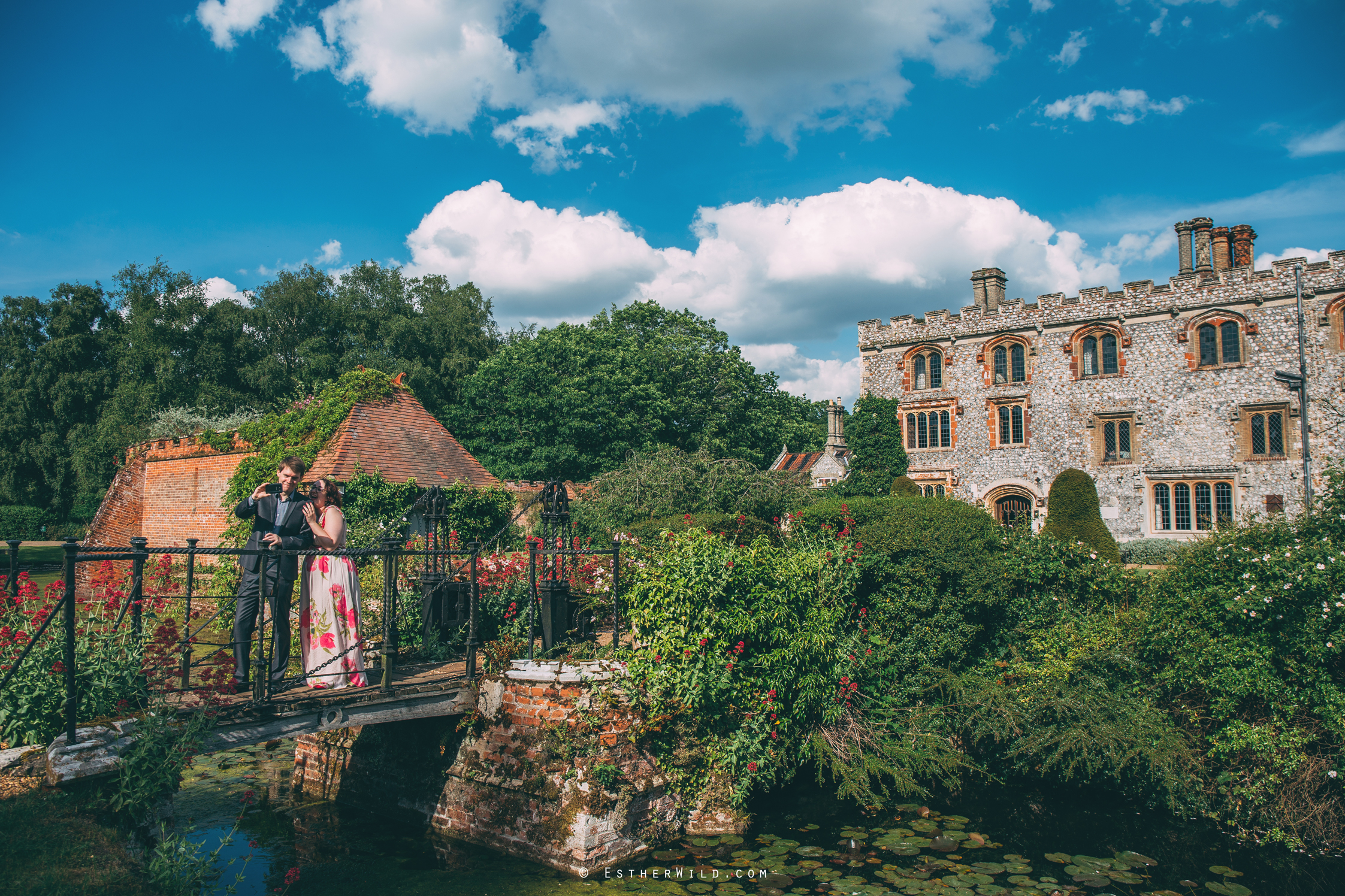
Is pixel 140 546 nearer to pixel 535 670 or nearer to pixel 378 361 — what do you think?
pixel 535 670

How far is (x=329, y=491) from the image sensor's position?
7352 millimetres

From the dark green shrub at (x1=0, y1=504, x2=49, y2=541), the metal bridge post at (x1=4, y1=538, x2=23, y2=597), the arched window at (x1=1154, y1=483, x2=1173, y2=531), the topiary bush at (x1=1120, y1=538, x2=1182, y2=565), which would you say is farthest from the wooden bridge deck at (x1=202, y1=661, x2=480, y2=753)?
the dark green shrub at (x1=0, y1=504, x2=49, y2=541)

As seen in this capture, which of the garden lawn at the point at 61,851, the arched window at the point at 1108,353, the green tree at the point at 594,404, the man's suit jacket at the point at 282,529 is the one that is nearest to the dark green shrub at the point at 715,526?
the man's suit jacket at the point at 282,529

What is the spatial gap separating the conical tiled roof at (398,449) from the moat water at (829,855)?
816 centimetres

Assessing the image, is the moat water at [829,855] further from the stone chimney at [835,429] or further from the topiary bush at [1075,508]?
the stone chimney at [835,429]

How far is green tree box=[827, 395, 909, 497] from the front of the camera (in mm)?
29812

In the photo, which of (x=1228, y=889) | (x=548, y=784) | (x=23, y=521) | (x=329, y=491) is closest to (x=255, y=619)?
(x=329, y=491)

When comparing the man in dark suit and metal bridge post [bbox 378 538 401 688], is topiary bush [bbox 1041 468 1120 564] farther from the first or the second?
the man in dark suit

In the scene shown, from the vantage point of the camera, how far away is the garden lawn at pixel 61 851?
4.19 m

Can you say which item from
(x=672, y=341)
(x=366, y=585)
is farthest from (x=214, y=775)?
(x=672, y=341)

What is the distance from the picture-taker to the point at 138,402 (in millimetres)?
31984

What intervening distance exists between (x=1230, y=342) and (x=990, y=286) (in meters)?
7.97

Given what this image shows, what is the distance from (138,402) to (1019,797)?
35242 millimetres

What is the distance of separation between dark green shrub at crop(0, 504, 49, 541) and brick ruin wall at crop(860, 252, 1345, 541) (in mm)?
39088
